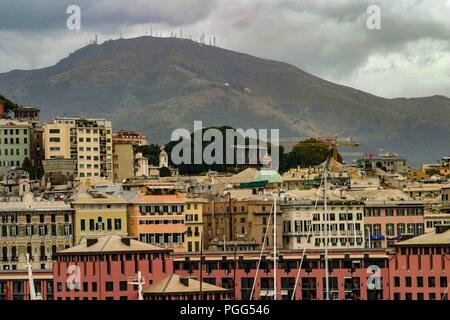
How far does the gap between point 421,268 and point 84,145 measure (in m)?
62.5

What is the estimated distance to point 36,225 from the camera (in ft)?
223

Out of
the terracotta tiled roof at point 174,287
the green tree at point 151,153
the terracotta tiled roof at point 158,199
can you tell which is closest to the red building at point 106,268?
the terracotta tiled roof at point 174,287

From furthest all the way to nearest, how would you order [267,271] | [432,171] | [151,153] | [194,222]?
[432,171]
[151,153]
[194,222]
[267,271]

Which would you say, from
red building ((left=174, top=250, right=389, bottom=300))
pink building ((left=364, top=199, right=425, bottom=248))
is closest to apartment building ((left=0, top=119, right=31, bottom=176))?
pink building ((left=364, top=199, right=425, bottom=248))

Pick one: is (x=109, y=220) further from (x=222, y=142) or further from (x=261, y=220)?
(x=222, y=142)

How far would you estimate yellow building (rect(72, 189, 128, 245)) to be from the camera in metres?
67.9

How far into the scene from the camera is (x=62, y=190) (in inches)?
3223

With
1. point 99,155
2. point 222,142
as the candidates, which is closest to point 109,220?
point 99,155

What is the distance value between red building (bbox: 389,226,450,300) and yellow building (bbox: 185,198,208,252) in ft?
56.2

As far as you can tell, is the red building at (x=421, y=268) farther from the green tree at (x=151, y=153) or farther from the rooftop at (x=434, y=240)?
the green tree at (x=151, y=153)

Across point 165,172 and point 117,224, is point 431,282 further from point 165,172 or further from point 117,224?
point 165,172

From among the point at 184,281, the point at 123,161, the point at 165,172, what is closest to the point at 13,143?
the point at 123,161

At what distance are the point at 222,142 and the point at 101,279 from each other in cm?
9013

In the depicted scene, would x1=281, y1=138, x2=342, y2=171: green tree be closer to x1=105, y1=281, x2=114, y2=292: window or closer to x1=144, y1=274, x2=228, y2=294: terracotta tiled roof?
x1=105, y1=281, x2=114, y2=292: window
